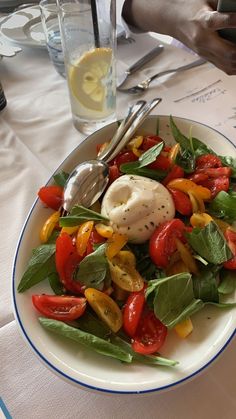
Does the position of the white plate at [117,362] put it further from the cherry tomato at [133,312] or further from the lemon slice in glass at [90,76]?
the lemon slice in glass at [90,76]

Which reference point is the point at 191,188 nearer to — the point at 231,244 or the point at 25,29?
the point at 231,244

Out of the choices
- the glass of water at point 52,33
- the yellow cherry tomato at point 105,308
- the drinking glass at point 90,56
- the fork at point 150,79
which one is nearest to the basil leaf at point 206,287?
the yellow cherry tomato at point 105,308

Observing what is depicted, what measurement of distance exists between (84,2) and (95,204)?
47cm

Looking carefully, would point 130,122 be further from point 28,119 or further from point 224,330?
point 224,330

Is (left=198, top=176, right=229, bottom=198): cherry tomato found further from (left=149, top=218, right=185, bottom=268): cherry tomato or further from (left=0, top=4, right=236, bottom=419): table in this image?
(left=0, top=4, right=236, bottom=419): table

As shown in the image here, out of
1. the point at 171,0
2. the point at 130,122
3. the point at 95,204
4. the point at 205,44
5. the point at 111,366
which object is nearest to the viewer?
the point at 111,366

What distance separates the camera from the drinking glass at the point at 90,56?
0.90m

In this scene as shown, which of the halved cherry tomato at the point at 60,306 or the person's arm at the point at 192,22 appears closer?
the halved cherry tomato at the point at 60,306

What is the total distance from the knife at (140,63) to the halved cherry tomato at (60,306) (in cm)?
67

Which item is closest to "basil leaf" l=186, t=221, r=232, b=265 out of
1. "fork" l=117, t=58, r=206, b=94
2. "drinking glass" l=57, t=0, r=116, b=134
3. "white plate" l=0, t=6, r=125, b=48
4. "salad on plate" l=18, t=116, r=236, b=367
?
"salad on plate" l=18, t=116, r=236, b=367

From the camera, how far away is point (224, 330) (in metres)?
0.53

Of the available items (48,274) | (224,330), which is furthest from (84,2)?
(224,330)

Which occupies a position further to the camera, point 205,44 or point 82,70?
point 205,44

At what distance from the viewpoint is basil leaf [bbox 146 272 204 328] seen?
0.54 metres
